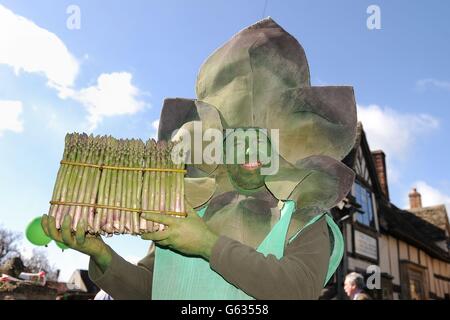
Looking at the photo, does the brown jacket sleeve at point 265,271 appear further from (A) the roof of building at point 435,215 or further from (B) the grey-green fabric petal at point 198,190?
(A) the roof of building at point 435,215

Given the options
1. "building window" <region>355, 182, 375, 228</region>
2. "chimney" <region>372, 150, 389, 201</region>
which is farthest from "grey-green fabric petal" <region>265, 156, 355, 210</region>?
"chimney" <region>372, 150, 389, 201</region>

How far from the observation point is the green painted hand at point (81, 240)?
1.76 meters

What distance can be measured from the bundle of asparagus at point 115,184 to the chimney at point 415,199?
88.2ft

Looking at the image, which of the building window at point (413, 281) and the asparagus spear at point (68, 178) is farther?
the building window at point (413, 281)

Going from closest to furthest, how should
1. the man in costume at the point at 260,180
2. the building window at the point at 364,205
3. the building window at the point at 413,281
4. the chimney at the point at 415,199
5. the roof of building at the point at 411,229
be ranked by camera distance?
the man in costume at the point at 260,180
the building window at the point at 364,205
the roof of building at the point at 411,229
the building window at the point at 413,281
the chimney at the point at 415,199

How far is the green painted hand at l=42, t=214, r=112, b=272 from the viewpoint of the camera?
1.76 m

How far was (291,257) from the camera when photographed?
188cm

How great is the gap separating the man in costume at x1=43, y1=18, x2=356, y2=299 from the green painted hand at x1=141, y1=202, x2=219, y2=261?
1.4 inches

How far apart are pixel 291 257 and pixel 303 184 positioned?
0.38 meters

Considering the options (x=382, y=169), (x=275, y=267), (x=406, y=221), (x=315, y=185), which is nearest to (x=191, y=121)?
(x=315, y=185)

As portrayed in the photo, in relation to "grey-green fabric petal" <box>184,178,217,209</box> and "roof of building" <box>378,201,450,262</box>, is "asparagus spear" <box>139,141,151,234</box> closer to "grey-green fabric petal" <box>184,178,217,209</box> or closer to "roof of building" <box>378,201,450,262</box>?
"grey-green fabric petal" <box>184,178,217,209</box>

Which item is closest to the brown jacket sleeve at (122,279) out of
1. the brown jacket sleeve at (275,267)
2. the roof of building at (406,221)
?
the brown jacket sleeve at (275,267)
